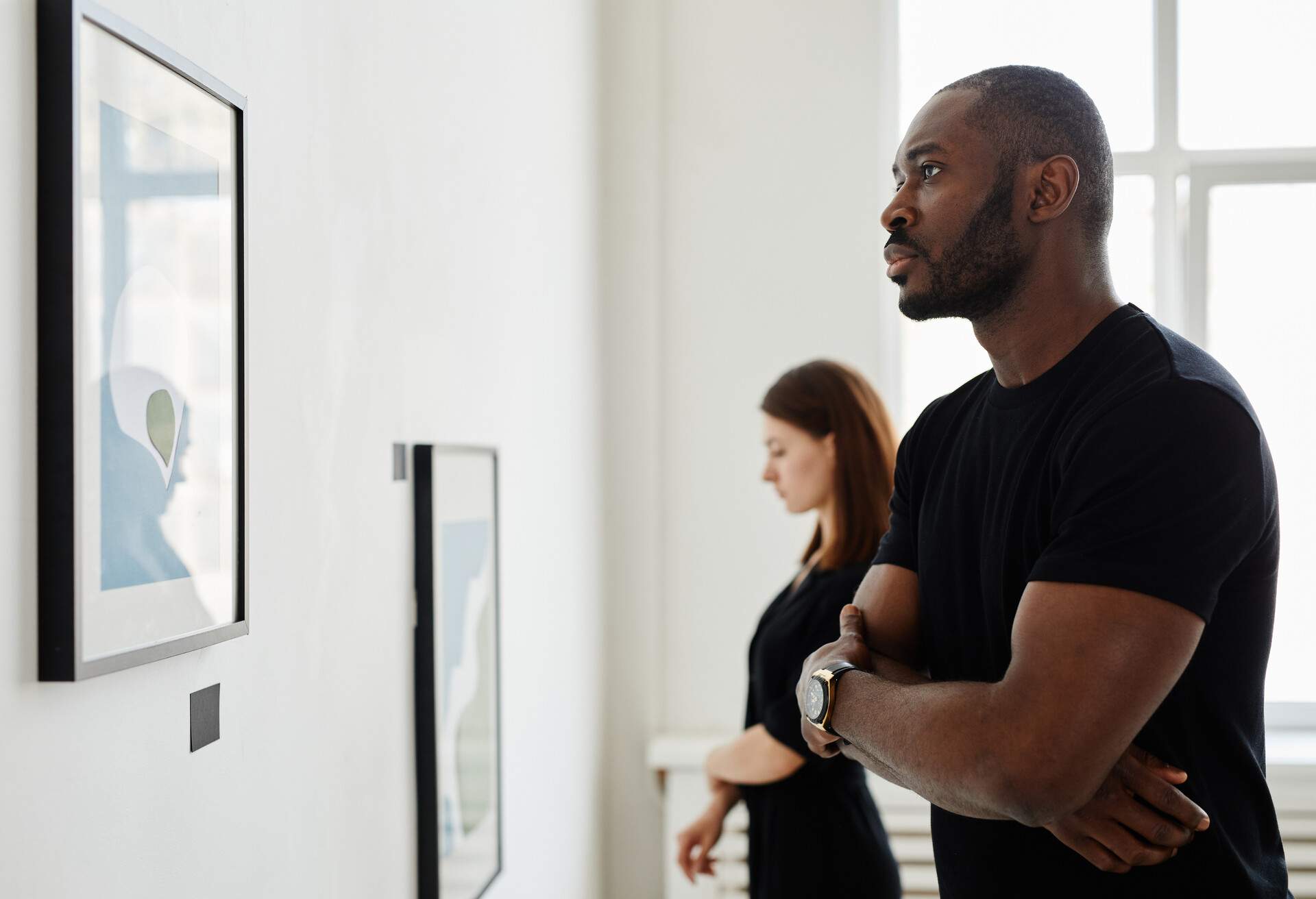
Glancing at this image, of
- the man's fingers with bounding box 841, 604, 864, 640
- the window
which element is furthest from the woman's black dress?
the window

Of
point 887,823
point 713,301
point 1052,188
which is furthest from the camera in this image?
point 713,301

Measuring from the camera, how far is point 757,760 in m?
1.94

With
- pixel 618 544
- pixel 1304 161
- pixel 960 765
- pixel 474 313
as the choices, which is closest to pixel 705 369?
pixel 618 544

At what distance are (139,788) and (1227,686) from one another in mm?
897

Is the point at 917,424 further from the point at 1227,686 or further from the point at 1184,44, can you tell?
the point at 1184,44

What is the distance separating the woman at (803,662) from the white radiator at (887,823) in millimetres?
885

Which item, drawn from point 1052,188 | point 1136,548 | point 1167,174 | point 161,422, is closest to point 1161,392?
point 1136,548

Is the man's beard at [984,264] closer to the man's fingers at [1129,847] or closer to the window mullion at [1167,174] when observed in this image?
the man's fingers at [1129,847]

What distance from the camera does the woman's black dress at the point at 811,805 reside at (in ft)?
6.20

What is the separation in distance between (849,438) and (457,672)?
0.82 meters

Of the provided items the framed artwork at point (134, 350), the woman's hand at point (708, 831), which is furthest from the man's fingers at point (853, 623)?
the woman's hand at point (708, 831)

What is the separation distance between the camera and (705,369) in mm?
3207

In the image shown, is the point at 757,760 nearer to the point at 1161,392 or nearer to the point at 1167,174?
the point at 1161,392

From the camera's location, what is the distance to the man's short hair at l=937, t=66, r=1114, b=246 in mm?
1092
